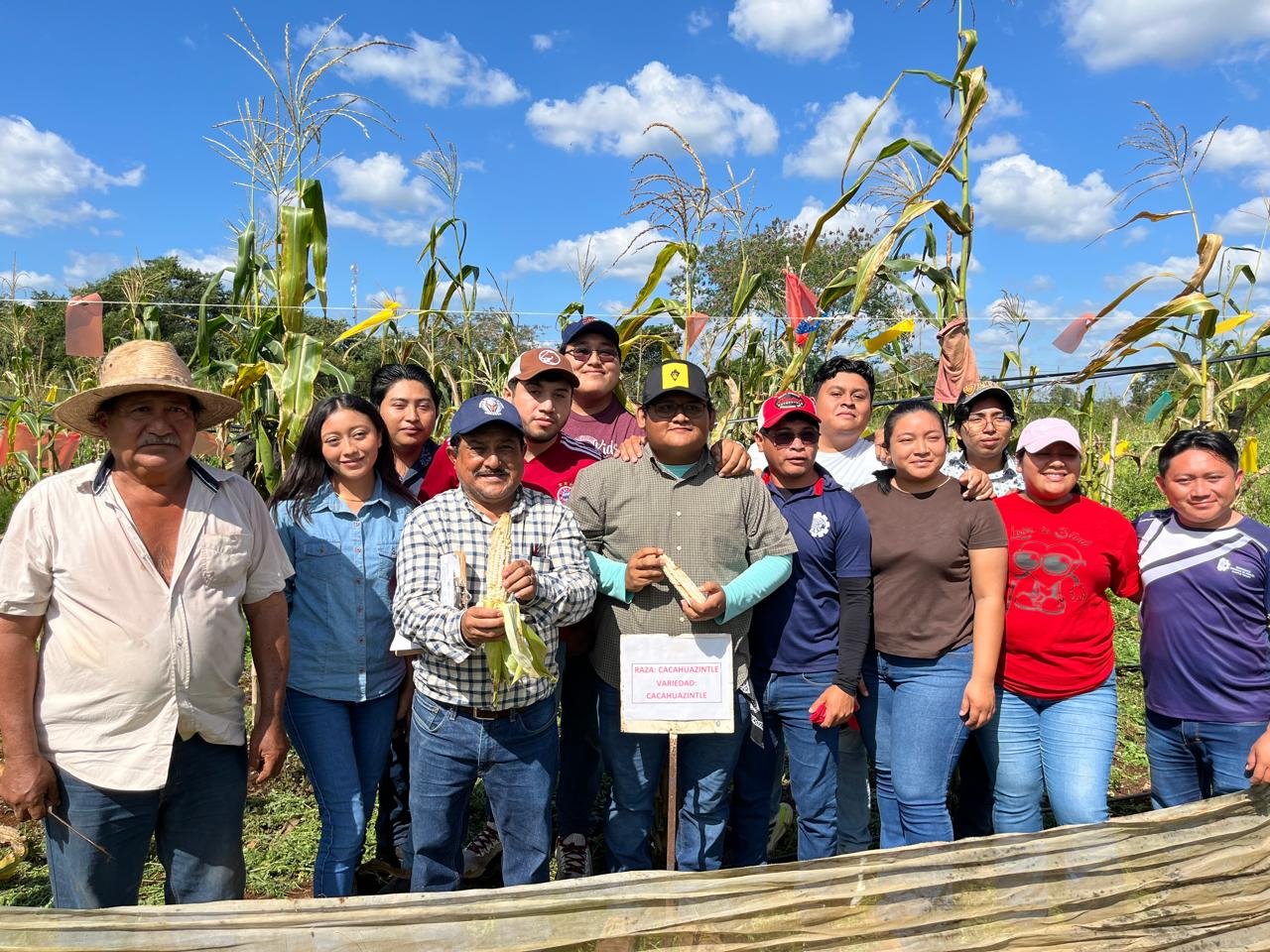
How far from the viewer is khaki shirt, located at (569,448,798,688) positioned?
2.62m

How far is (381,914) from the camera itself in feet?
5.83

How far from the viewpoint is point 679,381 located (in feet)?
8.44

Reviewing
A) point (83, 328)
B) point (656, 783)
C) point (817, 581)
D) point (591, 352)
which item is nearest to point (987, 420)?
point (817, 581)

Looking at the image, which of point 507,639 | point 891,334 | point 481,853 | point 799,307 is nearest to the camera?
point 507,639

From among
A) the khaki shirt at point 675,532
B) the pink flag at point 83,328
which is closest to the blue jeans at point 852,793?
the khaki shirt at point 675,532

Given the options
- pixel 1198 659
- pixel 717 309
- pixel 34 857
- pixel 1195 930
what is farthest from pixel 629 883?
pixel 717 309

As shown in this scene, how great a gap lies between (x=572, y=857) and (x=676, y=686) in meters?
1.13

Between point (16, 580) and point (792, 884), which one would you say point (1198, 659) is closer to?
point (792, 884)

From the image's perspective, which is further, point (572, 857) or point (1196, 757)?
point (572, 857)

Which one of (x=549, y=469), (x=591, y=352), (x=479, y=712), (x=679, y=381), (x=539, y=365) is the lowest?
(x=479, y=712)

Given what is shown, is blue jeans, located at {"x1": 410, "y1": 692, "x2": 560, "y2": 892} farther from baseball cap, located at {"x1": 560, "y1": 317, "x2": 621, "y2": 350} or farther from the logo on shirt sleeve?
baseball cap, located at {"x1": 560, "y1": 317, "x2": 621, "y2": 350}

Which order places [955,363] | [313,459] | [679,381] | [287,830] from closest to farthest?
[679,381] → [313,459] → [955,363] → [287,830]

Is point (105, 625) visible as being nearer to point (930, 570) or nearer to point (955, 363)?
point (930, 570)

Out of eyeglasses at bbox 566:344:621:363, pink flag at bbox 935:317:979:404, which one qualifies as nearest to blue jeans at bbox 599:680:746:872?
eyeglasses at bbox 566:344:621:363
